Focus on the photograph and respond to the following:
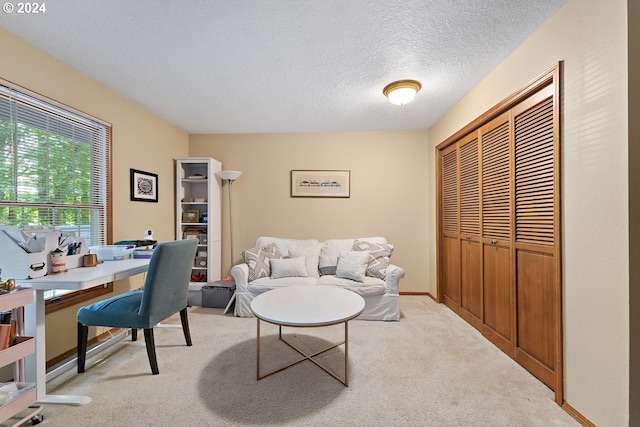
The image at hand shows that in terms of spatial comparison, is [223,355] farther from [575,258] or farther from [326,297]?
[575,258]

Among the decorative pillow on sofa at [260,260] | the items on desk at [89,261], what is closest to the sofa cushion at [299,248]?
the decorative pillow on sofa at [260,260]

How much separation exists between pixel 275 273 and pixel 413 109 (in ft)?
8.51

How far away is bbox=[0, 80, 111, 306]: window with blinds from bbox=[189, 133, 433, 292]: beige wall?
1652 mm

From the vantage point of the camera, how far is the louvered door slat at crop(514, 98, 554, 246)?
1777 millimetres

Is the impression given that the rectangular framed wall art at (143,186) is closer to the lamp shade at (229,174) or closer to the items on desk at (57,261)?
the lamp shade at (229,174)

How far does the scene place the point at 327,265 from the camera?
3.49 m

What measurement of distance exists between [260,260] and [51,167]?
2086 mm

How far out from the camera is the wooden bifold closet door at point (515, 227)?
1750mm

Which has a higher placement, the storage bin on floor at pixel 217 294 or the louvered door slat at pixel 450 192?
the louvered door slat at pixel 450 192

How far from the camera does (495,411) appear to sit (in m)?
1.58

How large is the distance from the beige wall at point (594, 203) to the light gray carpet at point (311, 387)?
34 centimetres

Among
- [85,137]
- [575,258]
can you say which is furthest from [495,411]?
[85,137]

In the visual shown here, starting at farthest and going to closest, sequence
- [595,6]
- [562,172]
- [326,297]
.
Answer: [326,297], [562,172], [595,6]

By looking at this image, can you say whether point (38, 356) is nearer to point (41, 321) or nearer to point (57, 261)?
point (41, 321)
